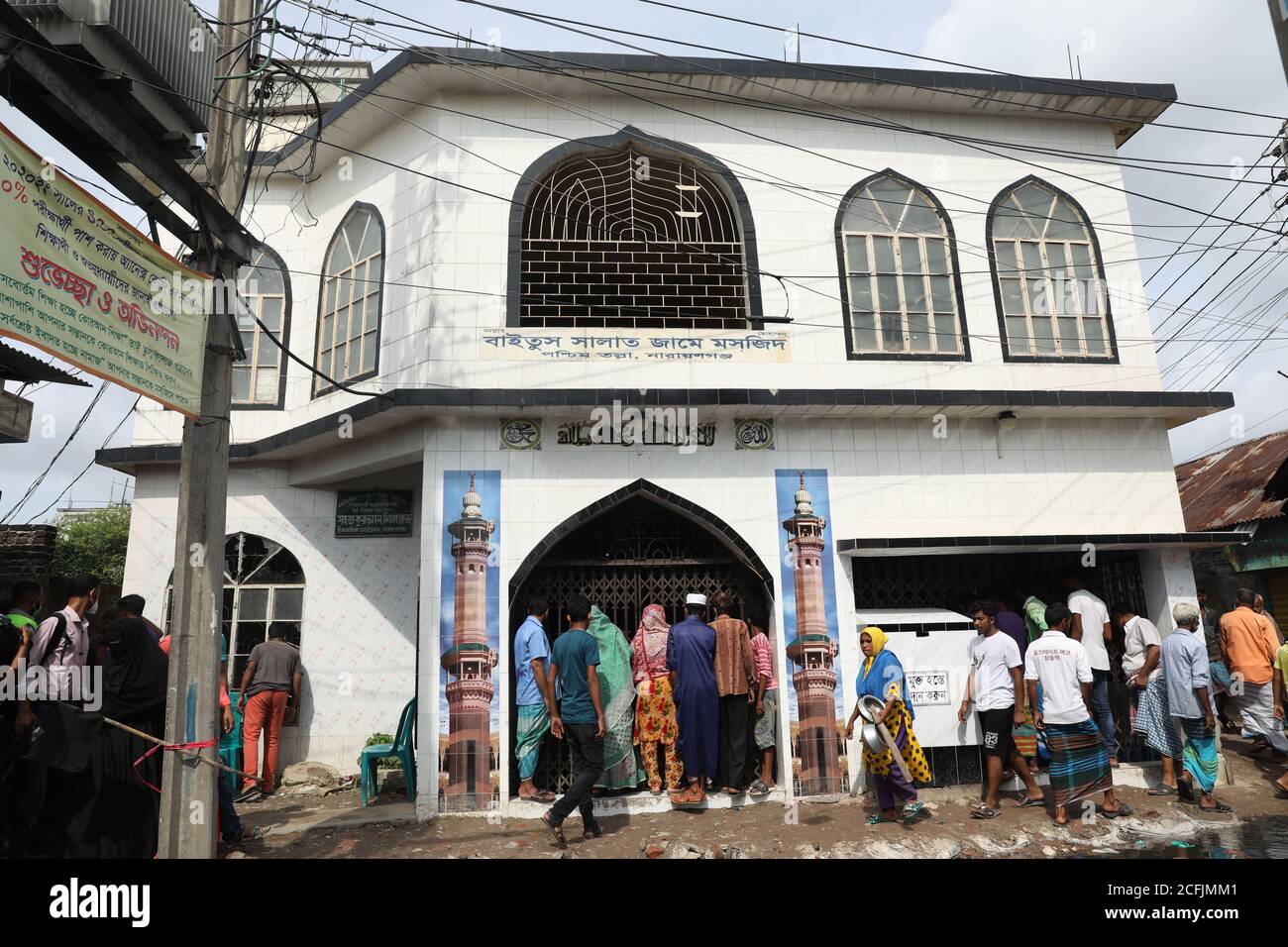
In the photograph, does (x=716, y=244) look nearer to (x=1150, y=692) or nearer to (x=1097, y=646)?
(x=1097, y=646)

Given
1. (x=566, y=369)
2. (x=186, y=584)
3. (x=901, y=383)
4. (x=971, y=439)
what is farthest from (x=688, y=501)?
(x=186, y=584)

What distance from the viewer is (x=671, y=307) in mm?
8906

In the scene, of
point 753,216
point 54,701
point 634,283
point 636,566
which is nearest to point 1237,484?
point 753,216

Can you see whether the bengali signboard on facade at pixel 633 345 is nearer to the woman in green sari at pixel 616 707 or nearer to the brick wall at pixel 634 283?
the brick wall at pixel 634 283

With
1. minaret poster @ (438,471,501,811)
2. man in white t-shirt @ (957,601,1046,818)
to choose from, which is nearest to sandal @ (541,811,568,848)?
minaret poster @ (438,471,501,811)

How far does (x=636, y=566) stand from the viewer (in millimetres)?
8531

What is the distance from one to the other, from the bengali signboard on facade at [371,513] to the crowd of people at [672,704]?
2816 mm

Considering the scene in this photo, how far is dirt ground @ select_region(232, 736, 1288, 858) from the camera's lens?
6188 millimetres

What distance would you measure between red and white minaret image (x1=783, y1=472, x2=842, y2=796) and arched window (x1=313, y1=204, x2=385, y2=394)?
15.5 ft

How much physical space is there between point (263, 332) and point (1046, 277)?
360 inches

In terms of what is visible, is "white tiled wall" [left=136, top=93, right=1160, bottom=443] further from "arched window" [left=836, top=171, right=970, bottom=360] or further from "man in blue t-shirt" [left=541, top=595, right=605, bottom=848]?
"man in blue t-shirt" [left=541, top=595, right=605, bottom=848]

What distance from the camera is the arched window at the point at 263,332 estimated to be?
9.89 m
